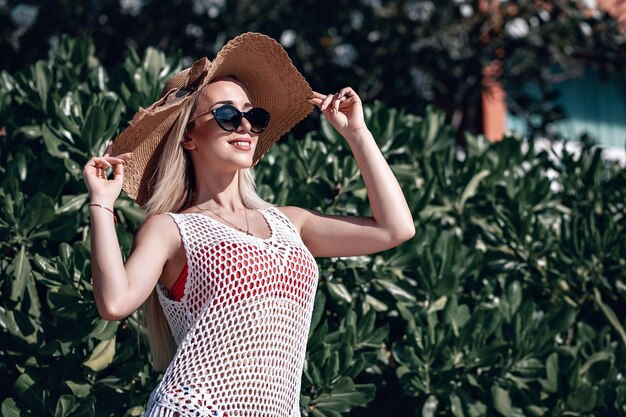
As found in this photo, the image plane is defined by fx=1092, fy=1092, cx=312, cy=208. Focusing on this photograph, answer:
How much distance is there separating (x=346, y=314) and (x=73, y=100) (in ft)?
4.11

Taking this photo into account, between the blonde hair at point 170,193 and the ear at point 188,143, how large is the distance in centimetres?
2

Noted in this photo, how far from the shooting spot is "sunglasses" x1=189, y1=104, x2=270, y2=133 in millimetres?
2871

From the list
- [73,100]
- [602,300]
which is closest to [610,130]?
[602,300]

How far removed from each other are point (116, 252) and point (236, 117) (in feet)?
1.84

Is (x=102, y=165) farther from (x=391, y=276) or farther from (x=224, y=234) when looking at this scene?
(x=391, y=276)

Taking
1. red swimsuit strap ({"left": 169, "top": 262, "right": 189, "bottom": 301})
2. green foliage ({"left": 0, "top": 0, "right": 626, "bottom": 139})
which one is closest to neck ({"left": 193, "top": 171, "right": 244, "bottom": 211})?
red swimsuit strap ({"left": 169, "top": 262, "right": 189, "bottom": 301})

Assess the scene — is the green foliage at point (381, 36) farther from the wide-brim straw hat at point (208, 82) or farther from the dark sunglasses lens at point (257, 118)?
the dark sunglasses lens at point (257, 118)

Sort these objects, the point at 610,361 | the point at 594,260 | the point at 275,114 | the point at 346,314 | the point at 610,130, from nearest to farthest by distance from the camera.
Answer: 1. the point at 275,114
2. the point at 346,314
3. the point at 610,361
4. the point at 594,260
5. the point at 610,130

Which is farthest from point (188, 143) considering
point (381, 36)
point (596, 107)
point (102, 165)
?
point (596, 107)

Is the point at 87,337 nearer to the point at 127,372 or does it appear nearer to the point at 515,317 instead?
the point at 127,372

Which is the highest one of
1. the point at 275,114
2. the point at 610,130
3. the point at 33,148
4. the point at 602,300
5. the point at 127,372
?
the point at 275,114

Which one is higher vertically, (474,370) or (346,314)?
(346,314)

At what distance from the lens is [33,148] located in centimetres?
417

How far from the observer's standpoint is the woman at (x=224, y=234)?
265 cm
